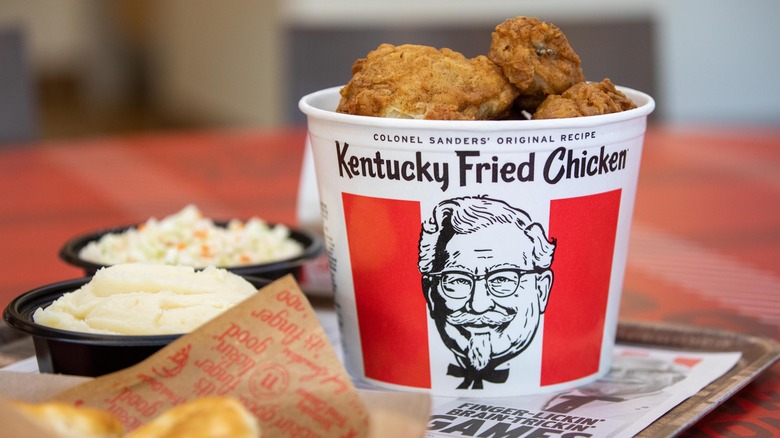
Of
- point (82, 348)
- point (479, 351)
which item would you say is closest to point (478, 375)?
point (479, 351)

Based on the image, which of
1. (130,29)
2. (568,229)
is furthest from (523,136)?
(130,29)

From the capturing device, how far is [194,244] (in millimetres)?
1304

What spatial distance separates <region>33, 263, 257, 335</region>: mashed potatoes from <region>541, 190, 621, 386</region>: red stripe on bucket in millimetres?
317

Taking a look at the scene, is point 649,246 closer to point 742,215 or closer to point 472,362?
point 742,215

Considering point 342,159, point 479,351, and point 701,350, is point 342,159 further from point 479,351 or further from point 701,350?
point 701,350

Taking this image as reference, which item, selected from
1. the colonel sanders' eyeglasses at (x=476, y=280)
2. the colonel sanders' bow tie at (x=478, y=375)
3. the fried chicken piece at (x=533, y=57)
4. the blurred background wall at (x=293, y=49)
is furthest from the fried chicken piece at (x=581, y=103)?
the blurred background wall at (x=293, y=49)

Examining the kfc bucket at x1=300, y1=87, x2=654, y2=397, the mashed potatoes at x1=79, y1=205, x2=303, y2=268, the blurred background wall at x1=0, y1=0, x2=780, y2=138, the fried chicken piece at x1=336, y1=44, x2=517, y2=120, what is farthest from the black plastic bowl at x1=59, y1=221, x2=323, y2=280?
the blurred background wall at x1=0, y1=0, x2=780, y2=138

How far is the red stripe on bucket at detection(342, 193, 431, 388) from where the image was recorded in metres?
0.98

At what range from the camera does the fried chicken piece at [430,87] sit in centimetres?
95

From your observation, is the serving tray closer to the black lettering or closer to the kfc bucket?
the kfc bucket

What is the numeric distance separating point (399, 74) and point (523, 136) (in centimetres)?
14

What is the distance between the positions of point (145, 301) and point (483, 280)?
1.08 feet

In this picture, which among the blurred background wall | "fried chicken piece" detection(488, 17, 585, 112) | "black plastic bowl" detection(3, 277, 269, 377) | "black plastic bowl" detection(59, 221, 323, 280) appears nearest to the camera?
"black plastic bowl" detection(3, 277, 269, 377)

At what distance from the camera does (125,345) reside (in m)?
0.86
